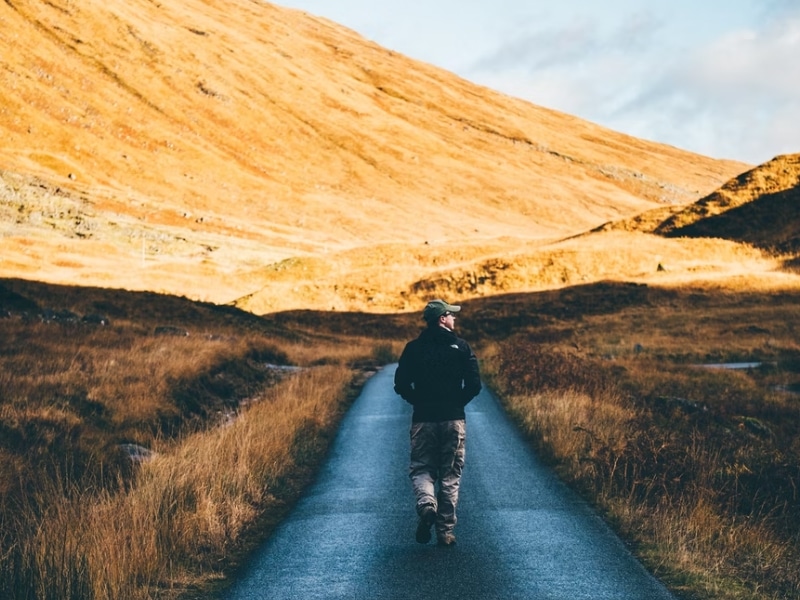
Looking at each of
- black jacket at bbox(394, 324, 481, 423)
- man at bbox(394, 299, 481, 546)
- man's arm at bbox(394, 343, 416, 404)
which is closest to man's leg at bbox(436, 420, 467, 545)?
man at bbox(394, 299, 481, 546)

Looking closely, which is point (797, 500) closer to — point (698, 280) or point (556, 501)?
point (556, 501)

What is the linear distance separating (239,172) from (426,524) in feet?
427

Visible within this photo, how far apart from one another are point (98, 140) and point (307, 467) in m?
122

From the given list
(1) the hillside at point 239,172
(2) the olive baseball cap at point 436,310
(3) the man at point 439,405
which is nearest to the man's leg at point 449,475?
(3) the man at point 439,405

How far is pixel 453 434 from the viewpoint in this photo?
26.5 feet

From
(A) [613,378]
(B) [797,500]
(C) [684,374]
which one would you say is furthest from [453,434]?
(C) [684,374]

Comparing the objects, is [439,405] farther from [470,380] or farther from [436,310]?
[436,310]

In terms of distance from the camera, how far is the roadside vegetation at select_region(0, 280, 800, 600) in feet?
23.1

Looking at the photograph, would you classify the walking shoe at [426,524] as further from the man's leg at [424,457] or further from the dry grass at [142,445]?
the dry grass at [142,445]

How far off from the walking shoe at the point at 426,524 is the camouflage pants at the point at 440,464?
12 cm

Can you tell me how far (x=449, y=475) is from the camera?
8047 millimetres

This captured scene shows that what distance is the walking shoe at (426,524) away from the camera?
770cm

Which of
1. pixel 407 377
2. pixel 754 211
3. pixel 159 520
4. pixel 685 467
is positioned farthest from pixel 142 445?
pixel 754 211

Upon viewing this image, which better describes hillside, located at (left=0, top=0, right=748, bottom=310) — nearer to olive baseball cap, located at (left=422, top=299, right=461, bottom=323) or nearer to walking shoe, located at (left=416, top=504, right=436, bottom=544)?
olive baseball cap, located at (left=422, top=299, right=461, bottom=323)
